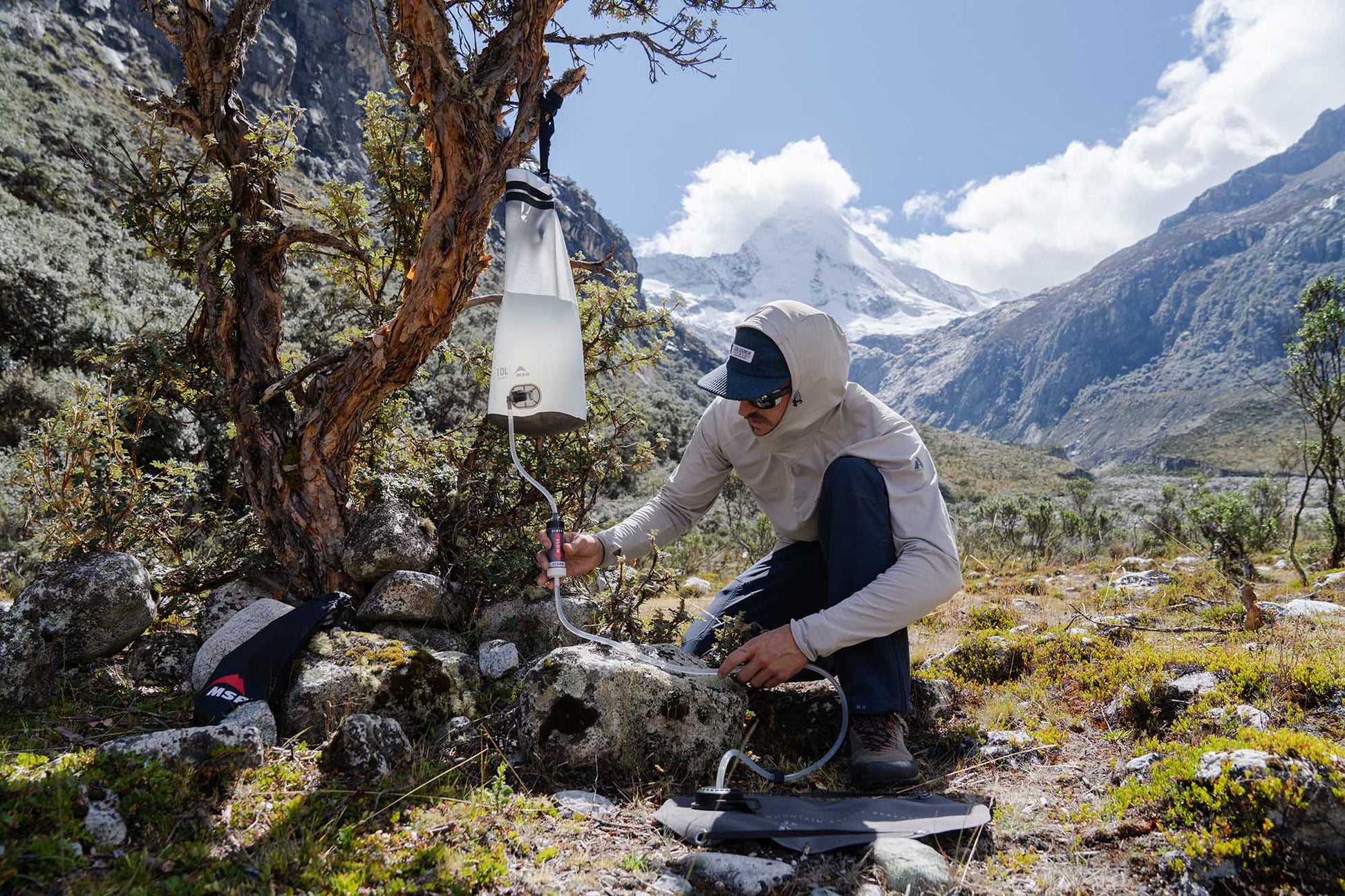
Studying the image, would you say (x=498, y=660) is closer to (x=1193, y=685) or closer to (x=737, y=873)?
(x=737, y=873)

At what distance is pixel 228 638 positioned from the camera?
3.40 metres

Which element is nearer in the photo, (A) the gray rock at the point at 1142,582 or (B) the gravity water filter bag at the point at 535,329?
(B) the gravity water filter bag at the point at 535,329

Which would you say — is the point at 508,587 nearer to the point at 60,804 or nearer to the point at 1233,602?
the point at 60,804

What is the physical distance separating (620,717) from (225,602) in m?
2.65

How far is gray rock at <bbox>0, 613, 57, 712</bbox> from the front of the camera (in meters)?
3.14

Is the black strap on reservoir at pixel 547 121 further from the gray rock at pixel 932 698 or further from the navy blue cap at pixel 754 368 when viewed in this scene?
the gray rock at pixel 932 698

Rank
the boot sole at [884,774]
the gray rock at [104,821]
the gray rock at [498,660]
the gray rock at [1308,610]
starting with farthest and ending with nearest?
the gray rock at [1308,610] < the gray rock at [498,660] < the boot sole at [884,774] < the gray rock at [104,821]

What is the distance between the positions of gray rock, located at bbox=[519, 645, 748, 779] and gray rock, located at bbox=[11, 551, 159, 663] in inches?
90.1

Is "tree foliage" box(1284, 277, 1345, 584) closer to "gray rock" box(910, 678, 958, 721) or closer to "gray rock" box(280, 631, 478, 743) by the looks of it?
"gray rock" box(910, 678, 958, 721)

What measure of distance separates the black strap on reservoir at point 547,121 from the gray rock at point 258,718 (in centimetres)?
275

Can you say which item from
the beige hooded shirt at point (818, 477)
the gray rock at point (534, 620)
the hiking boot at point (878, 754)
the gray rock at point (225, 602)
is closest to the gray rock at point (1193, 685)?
the beige hooded shirt at point (818, 477)

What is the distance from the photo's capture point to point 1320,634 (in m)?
4.18

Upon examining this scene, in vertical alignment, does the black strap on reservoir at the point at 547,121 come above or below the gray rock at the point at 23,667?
above

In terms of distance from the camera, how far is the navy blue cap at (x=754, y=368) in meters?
3.07
